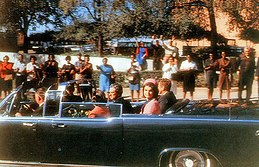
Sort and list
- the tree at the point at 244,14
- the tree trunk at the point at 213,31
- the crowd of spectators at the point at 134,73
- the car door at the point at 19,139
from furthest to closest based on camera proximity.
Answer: the tree trunk at the point at 213,31
the tree at the point at 244,14
the crowd of spectators at the point at 134,73
the car door at the point at 19,139

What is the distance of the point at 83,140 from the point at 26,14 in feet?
54.1

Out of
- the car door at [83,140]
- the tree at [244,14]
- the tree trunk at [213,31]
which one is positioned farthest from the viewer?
the tree trunk at [213,31]

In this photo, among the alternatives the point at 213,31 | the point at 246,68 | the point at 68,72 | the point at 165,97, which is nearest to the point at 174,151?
the point at 165,97

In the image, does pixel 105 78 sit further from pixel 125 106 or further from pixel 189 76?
pixel 125 106

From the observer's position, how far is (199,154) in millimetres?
3732

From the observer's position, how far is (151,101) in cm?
419

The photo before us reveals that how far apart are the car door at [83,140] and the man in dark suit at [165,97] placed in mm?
596

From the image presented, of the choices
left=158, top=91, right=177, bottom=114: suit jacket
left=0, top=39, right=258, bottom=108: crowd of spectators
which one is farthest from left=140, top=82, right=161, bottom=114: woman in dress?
left=0, top=39, right=258, bottom=108: crowd of spectators

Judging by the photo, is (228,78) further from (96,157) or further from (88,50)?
(88,50)

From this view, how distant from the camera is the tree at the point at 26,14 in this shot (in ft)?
56.9

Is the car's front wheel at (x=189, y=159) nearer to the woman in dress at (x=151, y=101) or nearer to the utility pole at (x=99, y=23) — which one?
the woman in dress at (x=151, y=101)

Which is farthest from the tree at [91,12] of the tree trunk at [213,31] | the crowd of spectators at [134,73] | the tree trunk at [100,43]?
the crowd of spectators at [134,73]

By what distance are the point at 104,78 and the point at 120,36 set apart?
9534 mm

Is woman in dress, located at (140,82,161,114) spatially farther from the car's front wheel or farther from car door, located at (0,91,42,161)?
car door, located at (0,91,42,161)
